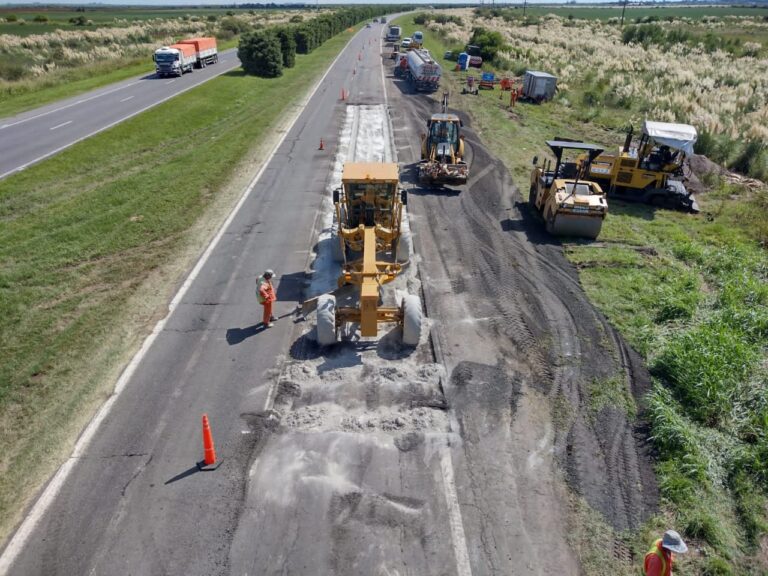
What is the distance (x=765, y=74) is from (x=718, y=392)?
4720cm

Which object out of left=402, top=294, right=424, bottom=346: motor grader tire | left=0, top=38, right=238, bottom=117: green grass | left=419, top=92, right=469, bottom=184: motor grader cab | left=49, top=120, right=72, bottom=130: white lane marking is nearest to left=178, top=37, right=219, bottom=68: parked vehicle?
left=0, top=38, right=238, bottom=117: green grass

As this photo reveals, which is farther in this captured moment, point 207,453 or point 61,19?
point 61,19

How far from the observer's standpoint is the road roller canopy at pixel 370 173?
46.3 feet

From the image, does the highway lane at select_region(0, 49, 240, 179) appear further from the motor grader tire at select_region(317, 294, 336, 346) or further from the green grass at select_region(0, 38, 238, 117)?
the motor grader tire at select_region(317, 294, 336, 346)

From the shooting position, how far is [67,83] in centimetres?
4309

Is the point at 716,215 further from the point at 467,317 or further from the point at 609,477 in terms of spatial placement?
the point at 609,477

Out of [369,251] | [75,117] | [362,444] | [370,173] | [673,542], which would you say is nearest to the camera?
[673,542]

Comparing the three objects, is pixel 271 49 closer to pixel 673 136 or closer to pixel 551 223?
pixel 673 136

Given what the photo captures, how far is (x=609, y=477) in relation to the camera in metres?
9.05

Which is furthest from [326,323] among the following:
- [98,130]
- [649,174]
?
[98,130]

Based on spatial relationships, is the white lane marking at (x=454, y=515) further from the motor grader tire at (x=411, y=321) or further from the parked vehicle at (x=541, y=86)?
the parked vehicle at (x=541, y=86)

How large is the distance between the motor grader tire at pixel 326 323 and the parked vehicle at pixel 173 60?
1632 inches

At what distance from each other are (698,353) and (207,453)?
406 inches

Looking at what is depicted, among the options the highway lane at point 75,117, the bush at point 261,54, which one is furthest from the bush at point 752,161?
the bush at point 261,54
